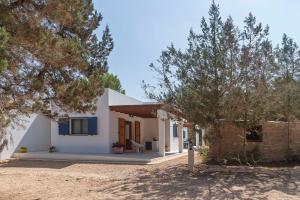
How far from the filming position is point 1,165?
66.3 feet

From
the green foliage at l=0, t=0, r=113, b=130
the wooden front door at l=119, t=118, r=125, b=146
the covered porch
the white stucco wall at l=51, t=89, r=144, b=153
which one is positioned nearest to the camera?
the green foliage at l=0, t=0, r=113, b=130

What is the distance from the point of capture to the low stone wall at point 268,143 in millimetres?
18250

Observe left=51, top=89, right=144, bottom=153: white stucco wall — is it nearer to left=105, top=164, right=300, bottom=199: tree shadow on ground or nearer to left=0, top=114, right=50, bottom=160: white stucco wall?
left=0, top=114, right=50, bottom=160: white stucco wall

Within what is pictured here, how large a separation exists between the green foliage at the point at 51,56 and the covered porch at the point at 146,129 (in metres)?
8.63

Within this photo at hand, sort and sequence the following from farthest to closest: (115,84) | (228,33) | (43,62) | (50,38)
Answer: (115,84) → (228,33) → (43,62) → (50,38)

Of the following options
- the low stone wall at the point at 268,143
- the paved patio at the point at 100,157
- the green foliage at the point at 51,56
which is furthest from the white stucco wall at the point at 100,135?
the green foliage at the point at 51,56

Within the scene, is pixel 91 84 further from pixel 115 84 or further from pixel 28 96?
pixel 115 84

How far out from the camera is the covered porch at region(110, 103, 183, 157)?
2245cm

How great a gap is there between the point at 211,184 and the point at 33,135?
1561cm

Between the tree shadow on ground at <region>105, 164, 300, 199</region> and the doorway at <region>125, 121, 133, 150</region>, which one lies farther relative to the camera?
the doorway at <region>125, 121, 133, 150</region>

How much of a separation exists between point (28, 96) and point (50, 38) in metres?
2.20

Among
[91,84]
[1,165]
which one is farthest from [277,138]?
[1,165]

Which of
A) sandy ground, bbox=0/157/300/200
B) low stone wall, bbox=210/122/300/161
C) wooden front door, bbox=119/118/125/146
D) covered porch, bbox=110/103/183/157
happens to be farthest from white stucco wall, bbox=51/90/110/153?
low stone wall, bbox=210/122/300/161

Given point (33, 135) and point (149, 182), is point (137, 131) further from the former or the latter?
point (149, 182)
